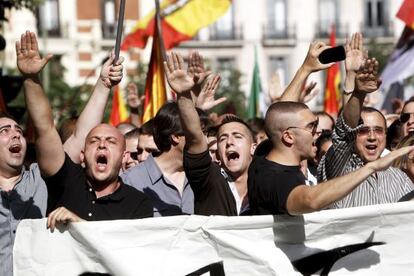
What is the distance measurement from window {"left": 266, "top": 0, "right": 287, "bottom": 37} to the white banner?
1749 inches

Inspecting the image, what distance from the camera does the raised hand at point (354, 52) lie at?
23.5ft

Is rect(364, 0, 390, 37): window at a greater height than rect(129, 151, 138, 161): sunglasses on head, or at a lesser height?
greater

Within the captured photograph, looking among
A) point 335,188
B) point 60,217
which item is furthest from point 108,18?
point 335,188

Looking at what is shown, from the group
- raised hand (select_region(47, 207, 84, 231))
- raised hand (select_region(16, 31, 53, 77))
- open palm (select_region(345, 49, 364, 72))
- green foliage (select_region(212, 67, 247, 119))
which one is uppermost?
raised hand (select_region(16, 31, 53, 77))

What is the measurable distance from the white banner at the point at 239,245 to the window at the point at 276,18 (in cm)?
4444

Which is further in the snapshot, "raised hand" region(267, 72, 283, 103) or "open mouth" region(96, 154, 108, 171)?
"raised hand" region(267, 72, 283, 103)

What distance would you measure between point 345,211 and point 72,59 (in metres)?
41.8

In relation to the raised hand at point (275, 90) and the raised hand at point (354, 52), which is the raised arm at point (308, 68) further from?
the raised hand at point (275, 90)

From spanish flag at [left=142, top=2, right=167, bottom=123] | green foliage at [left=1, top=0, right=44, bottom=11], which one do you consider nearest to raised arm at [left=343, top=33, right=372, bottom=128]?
spanish flag at [left=142, top=2, right=167, bottom=123]

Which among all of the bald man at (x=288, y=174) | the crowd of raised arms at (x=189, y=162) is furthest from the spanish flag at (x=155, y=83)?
the bald man at (x=288, y=174)

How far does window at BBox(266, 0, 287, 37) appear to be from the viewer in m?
50.6

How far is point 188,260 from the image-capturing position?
250 inches

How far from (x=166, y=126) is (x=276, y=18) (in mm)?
43737

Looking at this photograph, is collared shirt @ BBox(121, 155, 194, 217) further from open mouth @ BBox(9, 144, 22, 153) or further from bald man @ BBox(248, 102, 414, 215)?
bald man @ BBox(248, 102, 414, 215)
